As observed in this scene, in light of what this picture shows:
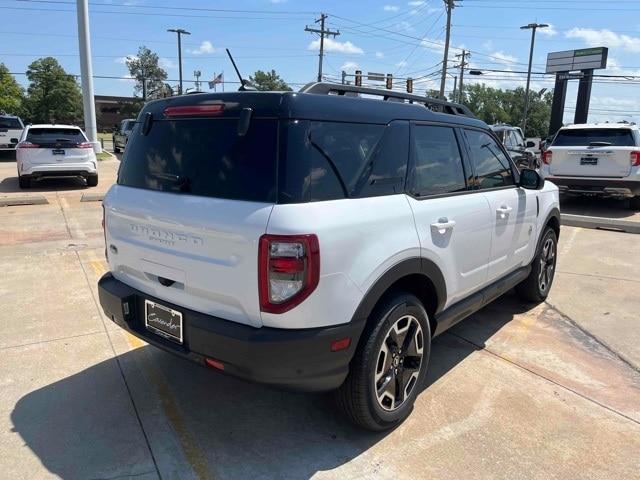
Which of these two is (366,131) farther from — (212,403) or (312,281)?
(212,403)

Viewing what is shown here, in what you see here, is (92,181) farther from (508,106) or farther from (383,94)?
(508,106)

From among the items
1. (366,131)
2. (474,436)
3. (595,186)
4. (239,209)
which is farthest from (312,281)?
(595,186)

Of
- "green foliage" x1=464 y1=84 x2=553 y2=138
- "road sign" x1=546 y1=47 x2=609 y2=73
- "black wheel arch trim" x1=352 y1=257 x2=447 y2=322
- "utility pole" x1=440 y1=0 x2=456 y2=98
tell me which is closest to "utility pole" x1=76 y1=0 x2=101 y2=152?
"black wheel arch trim" x1=352 y1=257 x2=447 y2=322

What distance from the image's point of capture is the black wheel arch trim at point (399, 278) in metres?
2.76

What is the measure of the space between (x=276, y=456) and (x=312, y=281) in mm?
1084

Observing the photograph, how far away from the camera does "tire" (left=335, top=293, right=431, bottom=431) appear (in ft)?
9.43

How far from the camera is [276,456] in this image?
9.57 feet

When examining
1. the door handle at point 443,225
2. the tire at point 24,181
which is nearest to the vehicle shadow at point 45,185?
the tire at point 24,181

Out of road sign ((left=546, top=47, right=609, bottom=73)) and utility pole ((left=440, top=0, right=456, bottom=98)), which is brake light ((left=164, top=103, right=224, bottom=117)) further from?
road sign ((left=546, top=47, right=609, bottom=73))

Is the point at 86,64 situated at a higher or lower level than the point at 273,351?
higher

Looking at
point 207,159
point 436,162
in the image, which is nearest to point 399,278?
point 436,162

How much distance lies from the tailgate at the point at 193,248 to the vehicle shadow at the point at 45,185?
11.1 metres

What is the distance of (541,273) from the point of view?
17.8ft

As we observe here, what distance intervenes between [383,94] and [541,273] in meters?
3.00
